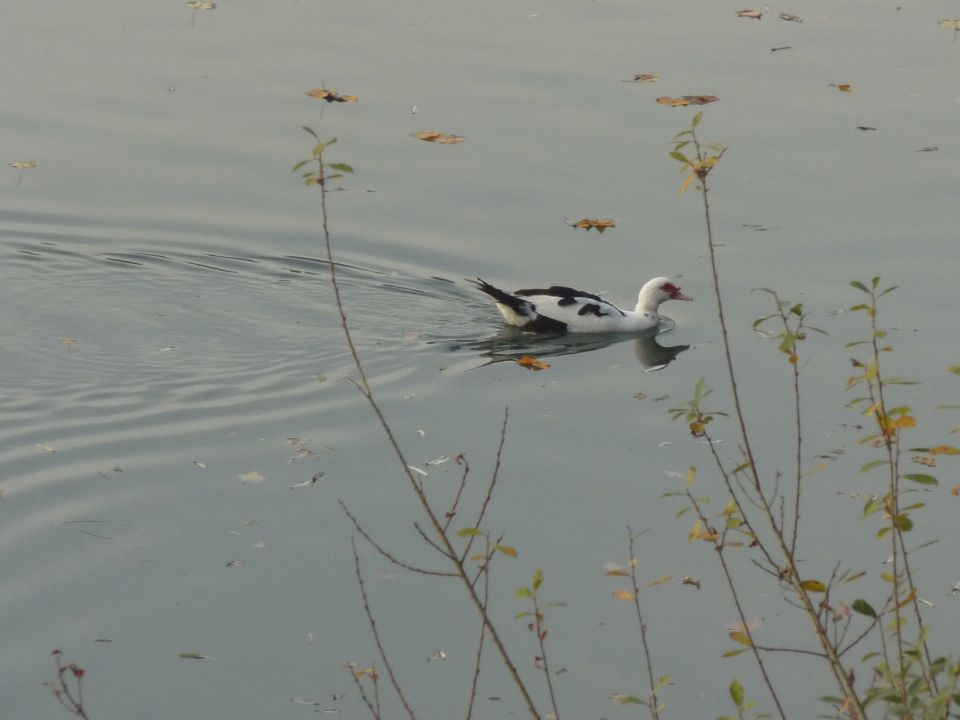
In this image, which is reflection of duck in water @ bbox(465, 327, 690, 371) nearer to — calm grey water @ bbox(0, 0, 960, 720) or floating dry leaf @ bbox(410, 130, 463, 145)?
calm grey water @ bbox(0, 0, 960, 720)

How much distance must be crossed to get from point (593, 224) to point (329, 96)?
338 centimetres

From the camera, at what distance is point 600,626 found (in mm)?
6266

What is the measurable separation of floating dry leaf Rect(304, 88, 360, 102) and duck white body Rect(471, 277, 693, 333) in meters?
3.56

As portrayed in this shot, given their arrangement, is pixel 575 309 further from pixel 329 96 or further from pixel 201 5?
pixel 201 5

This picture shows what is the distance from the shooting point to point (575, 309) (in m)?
10.0

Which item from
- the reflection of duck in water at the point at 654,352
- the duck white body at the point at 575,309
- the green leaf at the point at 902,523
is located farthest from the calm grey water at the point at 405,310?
the green leaf at the point at 902,523

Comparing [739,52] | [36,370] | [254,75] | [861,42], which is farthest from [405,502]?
[861,42]

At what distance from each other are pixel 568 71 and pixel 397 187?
10.8ft

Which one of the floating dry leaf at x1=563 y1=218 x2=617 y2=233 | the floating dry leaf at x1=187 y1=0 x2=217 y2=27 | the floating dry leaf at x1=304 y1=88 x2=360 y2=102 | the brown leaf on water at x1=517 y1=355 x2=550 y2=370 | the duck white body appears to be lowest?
the brown leaf on water at x1=517 y1=355 x2=550 y2=370

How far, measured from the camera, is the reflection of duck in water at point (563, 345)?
9812mm

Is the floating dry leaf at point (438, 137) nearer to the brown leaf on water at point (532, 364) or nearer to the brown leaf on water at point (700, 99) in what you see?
the brown leaf on water at point (700, 99)

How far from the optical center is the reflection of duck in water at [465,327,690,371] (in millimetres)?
9812

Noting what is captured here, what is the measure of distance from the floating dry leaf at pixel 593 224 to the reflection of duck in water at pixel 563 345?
3.84 feet

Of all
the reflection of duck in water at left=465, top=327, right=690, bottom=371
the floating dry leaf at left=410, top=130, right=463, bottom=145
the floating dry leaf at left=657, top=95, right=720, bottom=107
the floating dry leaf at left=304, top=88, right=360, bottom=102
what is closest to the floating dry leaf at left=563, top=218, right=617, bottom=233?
the reflection of duck in water at left=465, top=327, right=690, bottom=371
